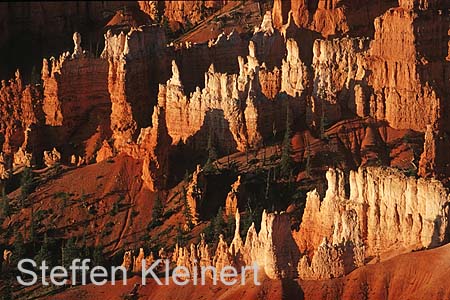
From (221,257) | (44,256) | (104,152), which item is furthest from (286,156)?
(221,257)

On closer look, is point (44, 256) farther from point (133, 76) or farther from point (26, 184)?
point (133, 76)

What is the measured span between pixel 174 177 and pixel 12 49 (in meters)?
39.1

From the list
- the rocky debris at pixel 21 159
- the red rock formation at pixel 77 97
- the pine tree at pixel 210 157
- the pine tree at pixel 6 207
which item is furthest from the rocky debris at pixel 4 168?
the pine tree at pixel 210 157

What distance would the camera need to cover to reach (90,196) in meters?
92.4

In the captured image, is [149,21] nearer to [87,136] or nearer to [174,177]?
[87,136]

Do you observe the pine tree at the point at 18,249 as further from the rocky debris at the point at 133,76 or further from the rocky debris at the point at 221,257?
the rocky debris at the point at 221,257

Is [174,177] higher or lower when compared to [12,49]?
lower

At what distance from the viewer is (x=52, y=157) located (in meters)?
98.8

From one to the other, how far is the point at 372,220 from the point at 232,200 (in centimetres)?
1199

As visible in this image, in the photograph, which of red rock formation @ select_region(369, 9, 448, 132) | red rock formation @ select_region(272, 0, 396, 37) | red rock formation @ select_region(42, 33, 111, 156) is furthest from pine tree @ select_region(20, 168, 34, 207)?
red rock formation @ select_region(272, 0, 396, 37)

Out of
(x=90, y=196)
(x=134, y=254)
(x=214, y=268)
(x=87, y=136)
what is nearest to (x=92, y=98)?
(x=87, y=136)

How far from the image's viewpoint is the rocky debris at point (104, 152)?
96.8 m

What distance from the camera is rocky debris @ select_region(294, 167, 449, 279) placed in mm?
74688

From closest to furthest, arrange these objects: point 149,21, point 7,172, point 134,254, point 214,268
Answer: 1. point 214,268
2. point 134,254
3. point 7,172
4. point 149,21
